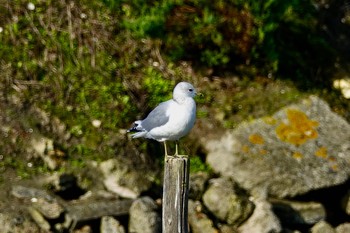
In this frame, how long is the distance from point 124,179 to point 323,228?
8.20ft

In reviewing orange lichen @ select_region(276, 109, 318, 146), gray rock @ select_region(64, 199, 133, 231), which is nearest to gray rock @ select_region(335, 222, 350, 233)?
orange lichen @ select_region(276, 109, 318, 146)

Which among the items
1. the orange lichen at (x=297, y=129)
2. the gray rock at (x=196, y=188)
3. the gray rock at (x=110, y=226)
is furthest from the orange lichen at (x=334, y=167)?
the gray rock at (x=110, y=226)

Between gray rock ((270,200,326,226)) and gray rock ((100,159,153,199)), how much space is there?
169 cm

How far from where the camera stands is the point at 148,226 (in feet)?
28.3

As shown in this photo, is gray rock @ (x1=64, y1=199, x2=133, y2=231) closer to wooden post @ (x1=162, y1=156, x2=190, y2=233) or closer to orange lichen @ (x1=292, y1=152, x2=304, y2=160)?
wooden post @ (x1=162, y1=156, x2=190, y2=233)

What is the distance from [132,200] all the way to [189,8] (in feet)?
11.8

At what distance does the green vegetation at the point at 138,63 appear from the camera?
33.4ft

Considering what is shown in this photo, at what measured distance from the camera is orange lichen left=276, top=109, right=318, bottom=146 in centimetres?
1034

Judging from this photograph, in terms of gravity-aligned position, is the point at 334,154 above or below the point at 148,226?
above

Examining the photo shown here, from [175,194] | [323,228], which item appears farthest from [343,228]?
[175,194]

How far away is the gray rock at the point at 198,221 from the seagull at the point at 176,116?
2.36m

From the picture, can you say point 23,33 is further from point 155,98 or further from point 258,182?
point 258,182

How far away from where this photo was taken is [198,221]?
9070 millimetres

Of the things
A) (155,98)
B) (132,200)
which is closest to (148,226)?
(132,200)
